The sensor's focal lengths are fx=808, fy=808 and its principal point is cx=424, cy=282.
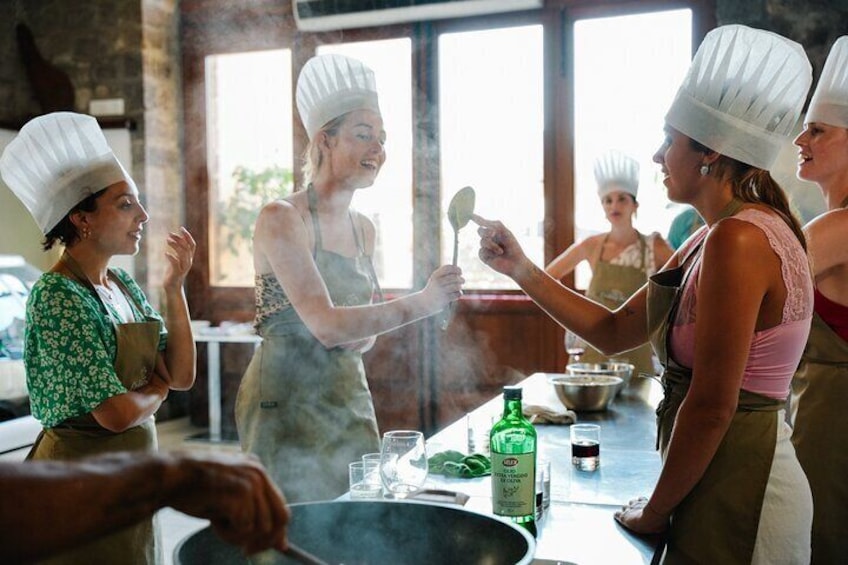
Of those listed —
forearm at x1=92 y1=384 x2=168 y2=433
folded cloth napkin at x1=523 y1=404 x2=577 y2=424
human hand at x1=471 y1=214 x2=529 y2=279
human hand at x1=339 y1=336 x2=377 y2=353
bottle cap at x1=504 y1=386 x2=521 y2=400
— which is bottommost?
folded cloth napkin at x1=523 y1=404 x2=577 y2=424

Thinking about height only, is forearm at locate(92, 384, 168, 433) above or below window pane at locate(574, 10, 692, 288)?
below

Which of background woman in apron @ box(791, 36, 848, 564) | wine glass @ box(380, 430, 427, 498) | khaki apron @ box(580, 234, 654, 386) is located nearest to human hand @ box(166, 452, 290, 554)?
wine glass @ box(380, 430, 427, 498)

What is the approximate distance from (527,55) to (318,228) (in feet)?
11.2

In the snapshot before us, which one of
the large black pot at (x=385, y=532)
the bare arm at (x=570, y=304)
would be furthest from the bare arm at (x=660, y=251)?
the large black pot at (x=385, y=532)

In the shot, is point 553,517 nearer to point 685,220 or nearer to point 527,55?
point 685,220

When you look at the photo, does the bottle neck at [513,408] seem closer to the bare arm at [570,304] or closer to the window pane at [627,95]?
the bare arm at [570,304]

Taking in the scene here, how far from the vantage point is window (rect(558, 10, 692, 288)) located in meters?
5.18

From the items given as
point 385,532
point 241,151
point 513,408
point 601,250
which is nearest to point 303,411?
point 513,408

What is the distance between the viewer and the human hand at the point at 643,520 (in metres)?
1.54

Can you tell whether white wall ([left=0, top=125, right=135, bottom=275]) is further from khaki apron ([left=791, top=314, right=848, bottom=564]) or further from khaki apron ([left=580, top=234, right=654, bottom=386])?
khaki apron ([left=791, top=314, right=848, bottom=564])

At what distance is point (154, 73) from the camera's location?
582 cm

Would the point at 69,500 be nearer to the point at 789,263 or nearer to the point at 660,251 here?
the point at 789,263

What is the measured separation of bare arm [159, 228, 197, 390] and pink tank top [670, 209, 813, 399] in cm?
144

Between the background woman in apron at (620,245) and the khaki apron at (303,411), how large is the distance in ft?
7.50
